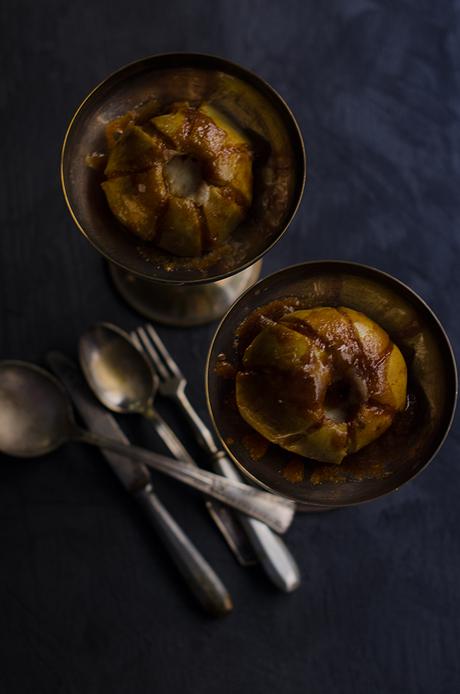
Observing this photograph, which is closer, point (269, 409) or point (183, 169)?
point (269, 409)

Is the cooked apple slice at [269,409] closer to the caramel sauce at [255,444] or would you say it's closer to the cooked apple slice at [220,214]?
the caramel sauce at [255,444]

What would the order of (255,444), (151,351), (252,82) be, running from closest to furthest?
(255,444), (252,82), (151,351)

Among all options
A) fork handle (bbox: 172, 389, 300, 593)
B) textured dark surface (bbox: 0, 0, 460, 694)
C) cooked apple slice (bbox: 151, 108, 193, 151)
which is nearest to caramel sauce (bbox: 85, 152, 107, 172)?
cooked apple slice (bbox: 151, 108, 193, 151)

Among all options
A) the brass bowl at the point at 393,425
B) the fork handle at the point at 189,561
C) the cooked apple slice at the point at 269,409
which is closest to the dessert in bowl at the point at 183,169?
the brass bowl at the point at 393,425

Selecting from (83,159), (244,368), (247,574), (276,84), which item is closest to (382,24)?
(276,84)

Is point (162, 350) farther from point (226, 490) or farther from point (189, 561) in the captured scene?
point (189, 561)

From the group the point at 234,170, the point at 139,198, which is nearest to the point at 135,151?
the point at 139,198

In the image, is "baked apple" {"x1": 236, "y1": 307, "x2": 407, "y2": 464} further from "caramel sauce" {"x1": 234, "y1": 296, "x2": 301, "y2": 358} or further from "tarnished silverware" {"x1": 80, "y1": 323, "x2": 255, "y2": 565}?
"tarnished silverware" {"x1": 80, "y1": 323, "x2": 255, "y2": 565}
